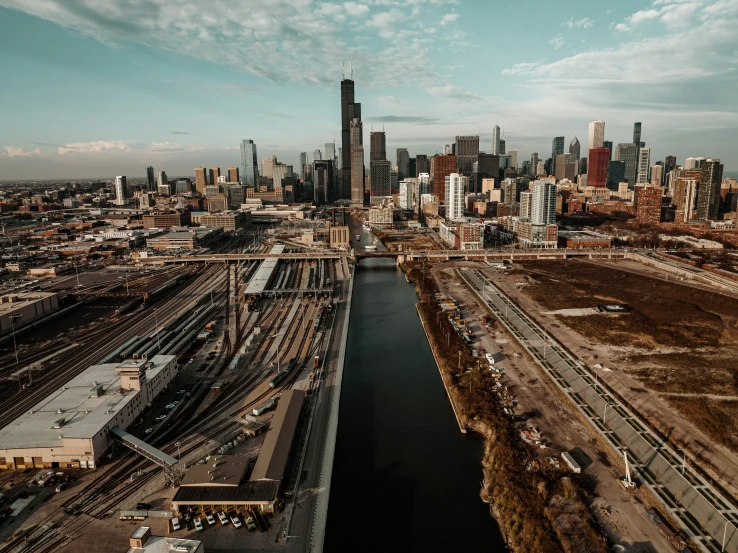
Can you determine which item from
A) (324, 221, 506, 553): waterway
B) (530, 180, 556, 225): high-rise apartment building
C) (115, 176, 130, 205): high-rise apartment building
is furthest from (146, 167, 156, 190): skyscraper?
(324, 221, 506, 553): waterway

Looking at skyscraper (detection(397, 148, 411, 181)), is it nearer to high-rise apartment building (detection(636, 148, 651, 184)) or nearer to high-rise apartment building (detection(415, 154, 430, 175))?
high-rise apartment building (detection(415, 154, 430, 175))

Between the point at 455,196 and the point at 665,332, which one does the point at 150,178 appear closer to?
the point at 455,196

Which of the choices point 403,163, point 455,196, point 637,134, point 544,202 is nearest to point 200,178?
point 403,163

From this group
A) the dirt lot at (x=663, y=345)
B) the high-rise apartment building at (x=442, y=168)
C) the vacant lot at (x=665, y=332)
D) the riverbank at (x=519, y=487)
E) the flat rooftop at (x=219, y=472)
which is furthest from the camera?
the high-rise apartment building at (x=442, y=168)

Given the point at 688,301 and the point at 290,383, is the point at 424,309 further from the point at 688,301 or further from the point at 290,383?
the point at 688,301

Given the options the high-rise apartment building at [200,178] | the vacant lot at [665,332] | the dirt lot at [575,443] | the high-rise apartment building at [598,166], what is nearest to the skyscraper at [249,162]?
the high-rise apartment building at [200,178]

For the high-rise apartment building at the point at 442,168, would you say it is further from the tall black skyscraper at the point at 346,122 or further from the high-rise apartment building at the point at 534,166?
the high-rise apartment building at the point at 534,166
